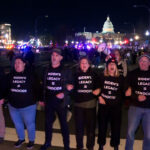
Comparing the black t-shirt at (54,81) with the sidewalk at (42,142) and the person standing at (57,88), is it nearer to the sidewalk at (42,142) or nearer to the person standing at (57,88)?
the person standing at (57,88)

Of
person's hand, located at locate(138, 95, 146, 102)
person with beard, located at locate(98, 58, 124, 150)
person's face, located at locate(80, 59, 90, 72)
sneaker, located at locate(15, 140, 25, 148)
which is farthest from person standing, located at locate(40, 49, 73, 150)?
person's hand, located at locate(138, 95, 146, 102)

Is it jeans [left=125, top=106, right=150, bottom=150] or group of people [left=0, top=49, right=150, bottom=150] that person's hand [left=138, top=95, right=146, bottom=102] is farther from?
jeans [left=125, top=106, right=150, bottom=150]

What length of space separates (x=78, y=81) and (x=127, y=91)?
3.08 feet

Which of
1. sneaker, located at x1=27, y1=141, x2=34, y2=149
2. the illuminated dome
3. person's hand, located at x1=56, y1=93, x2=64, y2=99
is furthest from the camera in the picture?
the illuminated dome

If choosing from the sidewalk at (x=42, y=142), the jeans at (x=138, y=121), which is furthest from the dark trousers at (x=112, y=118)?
the sidewalk at (x=42, y=142)

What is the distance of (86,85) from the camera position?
5.07 metres

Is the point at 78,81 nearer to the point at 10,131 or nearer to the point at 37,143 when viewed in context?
the point at 37,143

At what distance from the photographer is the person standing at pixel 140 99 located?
15.3ft

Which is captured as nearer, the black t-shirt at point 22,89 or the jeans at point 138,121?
the jeans at point 138,121

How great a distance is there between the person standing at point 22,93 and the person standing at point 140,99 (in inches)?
74.1

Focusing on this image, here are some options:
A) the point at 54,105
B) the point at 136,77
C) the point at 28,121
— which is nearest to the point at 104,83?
the point at 136,77

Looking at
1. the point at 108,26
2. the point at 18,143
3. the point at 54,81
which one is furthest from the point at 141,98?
the point at 108,26

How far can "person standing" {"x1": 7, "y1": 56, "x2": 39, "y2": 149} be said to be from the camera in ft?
17.2

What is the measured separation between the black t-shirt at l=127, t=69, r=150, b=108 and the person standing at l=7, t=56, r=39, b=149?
188 cm
